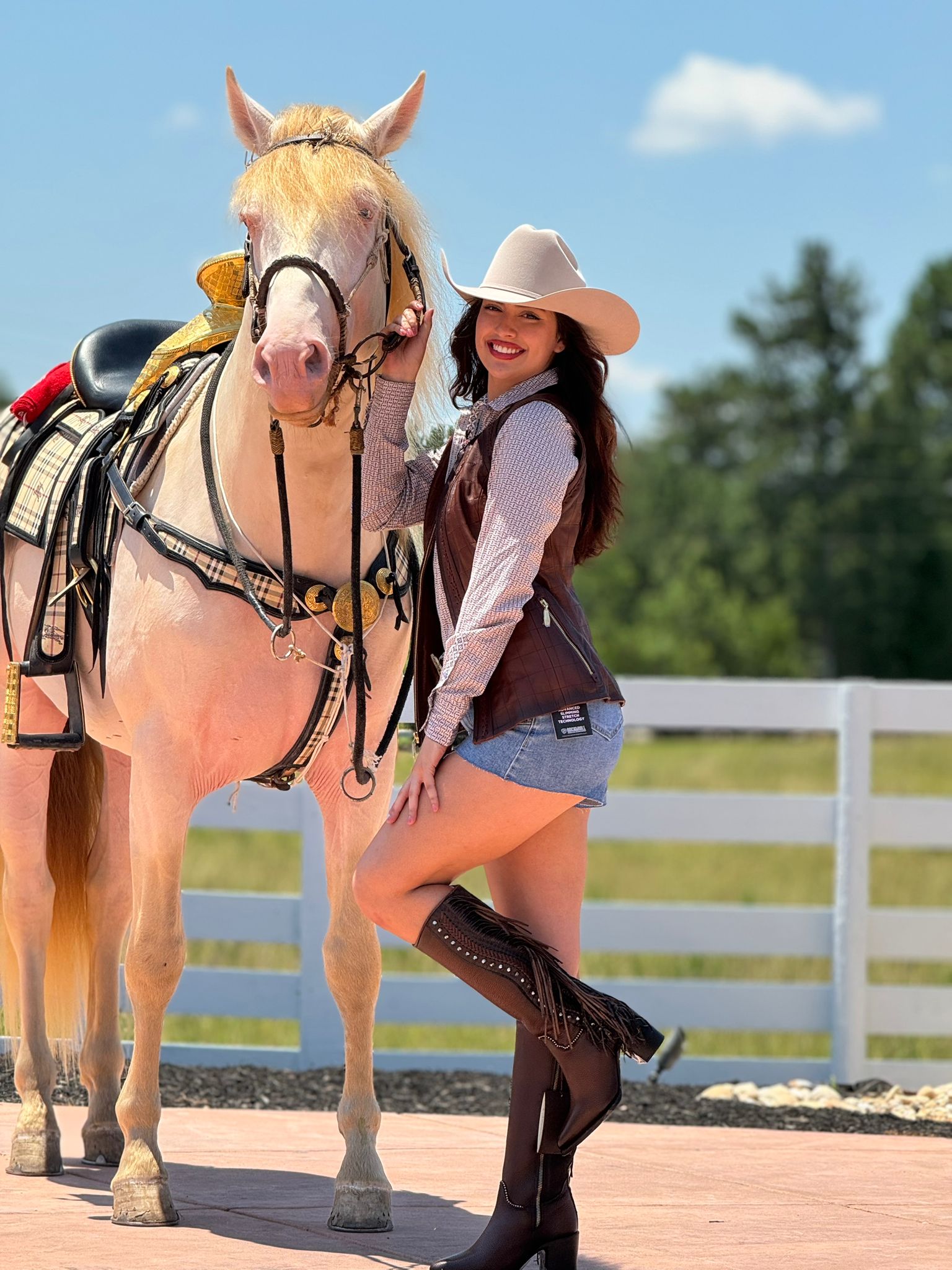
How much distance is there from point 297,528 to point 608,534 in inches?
28.6

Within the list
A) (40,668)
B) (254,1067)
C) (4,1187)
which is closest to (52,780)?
(40,668)

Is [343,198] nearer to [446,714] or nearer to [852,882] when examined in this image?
[446,714]

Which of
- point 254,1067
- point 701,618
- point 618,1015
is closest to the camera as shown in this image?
point 618,1015

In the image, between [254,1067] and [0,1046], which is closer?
[0,1046]

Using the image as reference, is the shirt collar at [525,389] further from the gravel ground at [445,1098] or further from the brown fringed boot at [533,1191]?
the gravel ground at [445,1098]

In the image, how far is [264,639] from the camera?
11.8ft

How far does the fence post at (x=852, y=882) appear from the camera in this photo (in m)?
6.38

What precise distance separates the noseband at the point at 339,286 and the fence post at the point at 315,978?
3108 millimetres

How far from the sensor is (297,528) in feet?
11.8

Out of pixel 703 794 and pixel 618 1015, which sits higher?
pixel 703 794

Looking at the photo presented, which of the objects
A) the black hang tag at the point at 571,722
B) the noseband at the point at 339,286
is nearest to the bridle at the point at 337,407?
the noseband at the point at 339,286

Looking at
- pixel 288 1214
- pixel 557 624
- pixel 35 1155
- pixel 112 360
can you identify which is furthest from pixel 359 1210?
pixel 112 360

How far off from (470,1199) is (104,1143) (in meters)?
1.11

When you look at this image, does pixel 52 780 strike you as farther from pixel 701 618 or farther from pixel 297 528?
pixel 701 618
